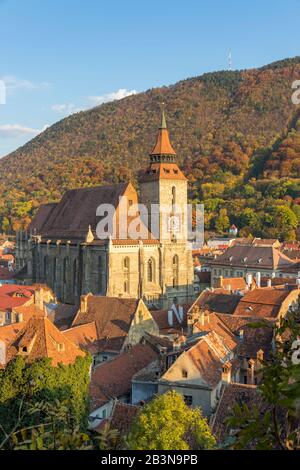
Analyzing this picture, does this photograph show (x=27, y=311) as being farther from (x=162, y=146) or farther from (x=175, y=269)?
(x=162, y=146)

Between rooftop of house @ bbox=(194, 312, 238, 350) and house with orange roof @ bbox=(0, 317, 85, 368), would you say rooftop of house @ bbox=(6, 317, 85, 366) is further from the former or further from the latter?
rooftop of house @ bbox=(194, 312, 238, 350)

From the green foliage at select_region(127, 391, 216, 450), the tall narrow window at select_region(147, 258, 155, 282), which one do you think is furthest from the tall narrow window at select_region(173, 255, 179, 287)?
the green foliage at select_region(127, 391, 216, 450)

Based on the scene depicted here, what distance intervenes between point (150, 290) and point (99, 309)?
15.2 metres

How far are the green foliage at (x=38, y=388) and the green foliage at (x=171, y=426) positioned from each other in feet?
7.54

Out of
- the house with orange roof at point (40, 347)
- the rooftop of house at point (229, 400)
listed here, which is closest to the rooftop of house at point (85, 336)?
the house with orange roof at point (40, 347)

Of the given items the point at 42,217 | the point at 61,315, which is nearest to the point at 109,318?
the point at 61,315

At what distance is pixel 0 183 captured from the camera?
194 m

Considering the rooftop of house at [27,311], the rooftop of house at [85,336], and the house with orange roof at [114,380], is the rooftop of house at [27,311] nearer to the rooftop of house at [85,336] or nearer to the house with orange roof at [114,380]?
the rooftop of house at [85,336]

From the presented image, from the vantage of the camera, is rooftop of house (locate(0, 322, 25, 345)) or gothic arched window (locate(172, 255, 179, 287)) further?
gothic arched window (locate(172, 255, 179, 287))

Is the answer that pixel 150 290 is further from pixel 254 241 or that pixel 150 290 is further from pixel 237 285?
pixel 254 241

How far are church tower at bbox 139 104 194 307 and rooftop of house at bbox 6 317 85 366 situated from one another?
1145 inches

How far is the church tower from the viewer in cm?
5191

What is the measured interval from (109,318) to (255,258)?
38.6 metres
